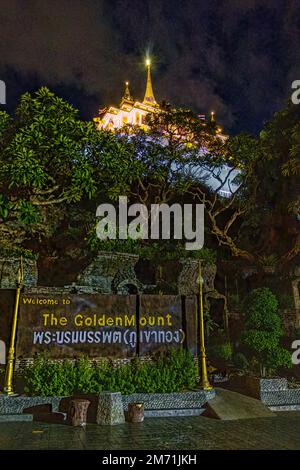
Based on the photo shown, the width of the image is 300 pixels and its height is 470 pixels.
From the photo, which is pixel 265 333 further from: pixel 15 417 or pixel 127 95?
pixel 127 95

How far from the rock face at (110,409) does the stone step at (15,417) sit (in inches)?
78.1

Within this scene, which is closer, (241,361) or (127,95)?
(241,361)

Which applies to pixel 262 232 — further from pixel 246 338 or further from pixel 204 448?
pixel 204 448

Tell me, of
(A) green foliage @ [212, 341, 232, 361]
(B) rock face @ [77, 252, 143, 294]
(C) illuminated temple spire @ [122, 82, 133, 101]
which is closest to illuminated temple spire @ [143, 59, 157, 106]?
(C) illuminated temple spire @ [122, 82, 133, 101]

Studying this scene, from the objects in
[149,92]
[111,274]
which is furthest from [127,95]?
[111,274]

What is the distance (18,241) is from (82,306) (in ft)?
44.3

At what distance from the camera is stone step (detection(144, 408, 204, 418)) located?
1078cm

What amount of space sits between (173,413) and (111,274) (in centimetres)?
1235

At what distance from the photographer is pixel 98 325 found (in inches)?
496

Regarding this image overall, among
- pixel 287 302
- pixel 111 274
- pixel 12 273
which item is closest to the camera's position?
pixel 287 302

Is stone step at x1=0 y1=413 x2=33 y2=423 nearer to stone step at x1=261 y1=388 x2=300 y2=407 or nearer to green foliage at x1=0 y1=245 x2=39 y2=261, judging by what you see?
stone step at x1=261 y1=388 x2=300 y2=407

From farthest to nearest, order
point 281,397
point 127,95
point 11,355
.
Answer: point 127,95
point 281,397
point 11,355

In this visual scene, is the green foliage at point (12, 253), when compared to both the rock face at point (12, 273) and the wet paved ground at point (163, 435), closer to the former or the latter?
the rock face at point (12, 273)

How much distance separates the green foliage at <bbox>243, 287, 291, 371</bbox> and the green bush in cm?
252
